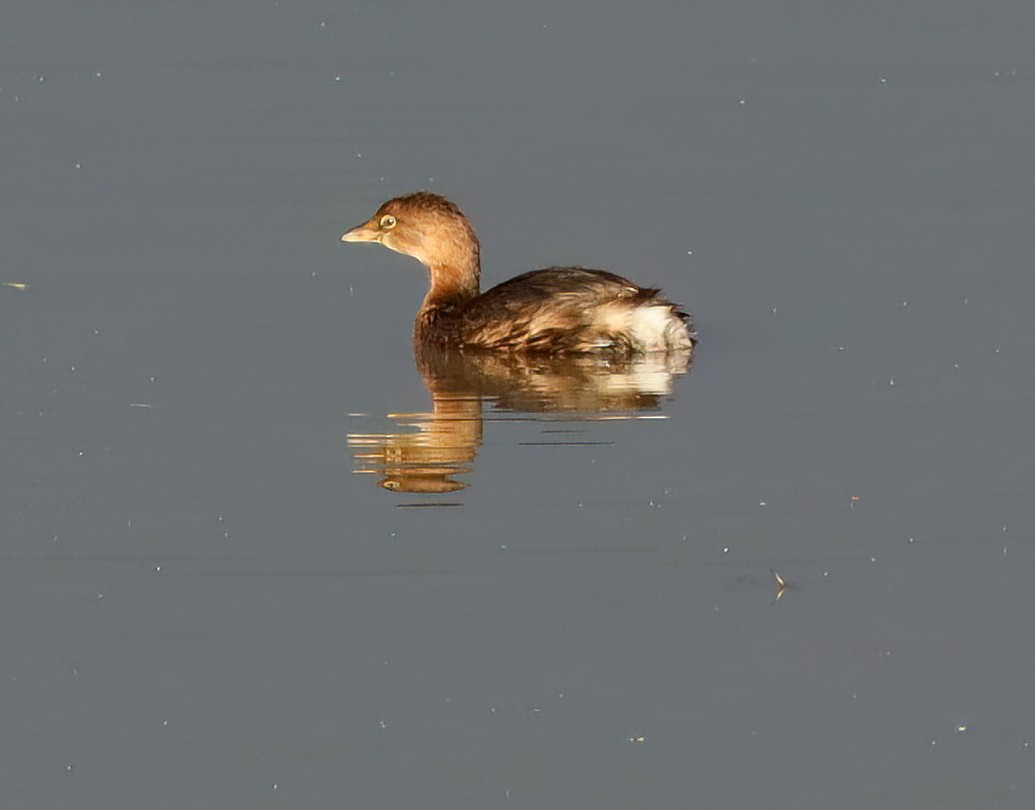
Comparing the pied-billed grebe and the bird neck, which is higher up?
the bird neck

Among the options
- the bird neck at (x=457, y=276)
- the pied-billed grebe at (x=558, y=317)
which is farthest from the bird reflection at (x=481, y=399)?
the bird neck at (x=457, y=276)

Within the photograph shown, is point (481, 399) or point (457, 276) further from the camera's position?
point (457, 276)

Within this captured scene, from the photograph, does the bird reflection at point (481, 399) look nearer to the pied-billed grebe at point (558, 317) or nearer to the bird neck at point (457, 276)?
the pied-billed grebe at point (558, 317)

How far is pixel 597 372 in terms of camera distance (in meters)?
11.2

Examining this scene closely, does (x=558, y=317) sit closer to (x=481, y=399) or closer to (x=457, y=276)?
(x=481, y=399)

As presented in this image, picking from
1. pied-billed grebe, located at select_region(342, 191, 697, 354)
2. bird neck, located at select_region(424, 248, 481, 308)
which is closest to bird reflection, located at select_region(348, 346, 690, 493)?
pied-billed grebe, located at select_region(342, 191, 697, 354)

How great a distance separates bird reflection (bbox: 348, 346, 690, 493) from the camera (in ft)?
30.8

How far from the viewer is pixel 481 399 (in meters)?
10.7

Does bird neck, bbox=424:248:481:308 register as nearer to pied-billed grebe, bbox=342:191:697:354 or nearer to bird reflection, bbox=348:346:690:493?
pied-billed grebe, bbox=342:191:697:354

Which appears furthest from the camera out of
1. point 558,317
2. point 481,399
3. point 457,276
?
point 457,276

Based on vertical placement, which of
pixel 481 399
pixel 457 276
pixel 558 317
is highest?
pixel 457 276

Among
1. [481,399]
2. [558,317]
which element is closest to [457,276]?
[558,317]

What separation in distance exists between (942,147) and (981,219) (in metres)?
1.44

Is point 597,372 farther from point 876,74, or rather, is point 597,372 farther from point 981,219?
point 876,74
